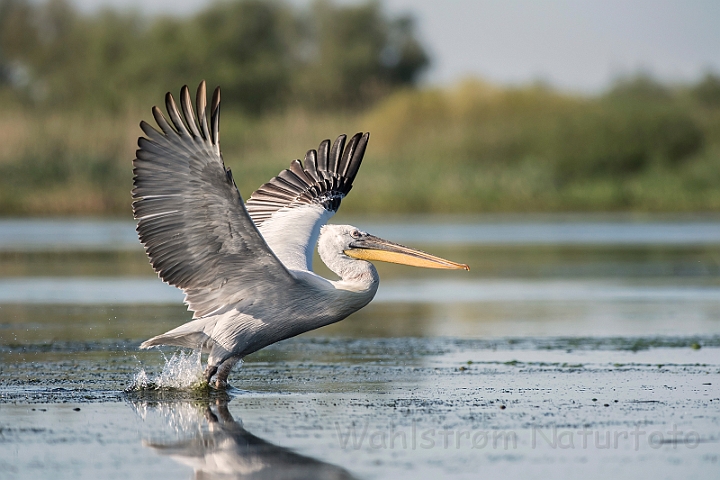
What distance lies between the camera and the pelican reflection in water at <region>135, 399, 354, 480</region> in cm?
506

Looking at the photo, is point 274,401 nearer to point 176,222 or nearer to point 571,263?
point 176,222

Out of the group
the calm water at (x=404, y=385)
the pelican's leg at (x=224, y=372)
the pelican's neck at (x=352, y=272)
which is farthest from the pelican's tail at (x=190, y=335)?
the pelican's neck at (x=352, y=272)

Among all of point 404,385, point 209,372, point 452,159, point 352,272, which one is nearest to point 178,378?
point 209,372

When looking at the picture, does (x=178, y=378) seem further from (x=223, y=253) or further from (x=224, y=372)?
(x=223, y=253)

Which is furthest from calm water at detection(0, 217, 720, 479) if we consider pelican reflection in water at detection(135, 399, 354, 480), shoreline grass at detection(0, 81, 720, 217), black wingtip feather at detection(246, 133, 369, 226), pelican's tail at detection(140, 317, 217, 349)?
shoreline grass at detection(0, 81, 720, 217)

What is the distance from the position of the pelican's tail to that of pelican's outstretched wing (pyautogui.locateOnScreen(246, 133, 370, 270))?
1.03m

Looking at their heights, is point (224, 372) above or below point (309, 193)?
below

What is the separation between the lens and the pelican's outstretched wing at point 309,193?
28.3 feet

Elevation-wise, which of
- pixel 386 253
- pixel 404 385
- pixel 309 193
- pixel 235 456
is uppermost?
Answer: pixel 309 193

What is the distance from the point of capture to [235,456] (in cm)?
543

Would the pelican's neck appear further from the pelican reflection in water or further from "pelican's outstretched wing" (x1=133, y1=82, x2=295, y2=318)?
the pelican reflection in water

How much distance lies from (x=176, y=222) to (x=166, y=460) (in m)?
2.13

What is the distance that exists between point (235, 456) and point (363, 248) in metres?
2.79

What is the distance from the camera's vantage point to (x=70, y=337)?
9.84 metres
